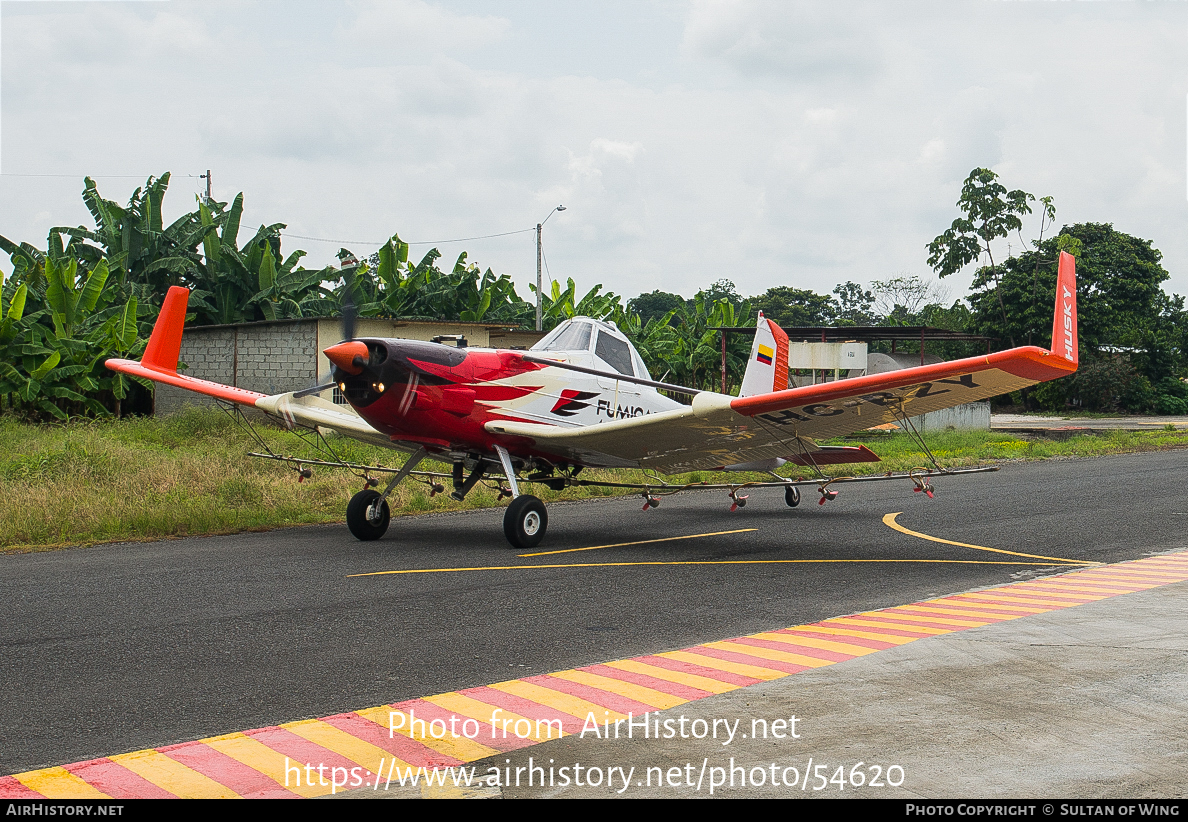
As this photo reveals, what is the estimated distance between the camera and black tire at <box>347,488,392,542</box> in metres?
11.5

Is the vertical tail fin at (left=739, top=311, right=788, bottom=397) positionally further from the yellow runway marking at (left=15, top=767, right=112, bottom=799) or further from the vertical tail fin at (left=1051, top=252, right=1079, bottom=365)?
the yellow runway marking at (left=15, top=767, right=112, bottom=799)

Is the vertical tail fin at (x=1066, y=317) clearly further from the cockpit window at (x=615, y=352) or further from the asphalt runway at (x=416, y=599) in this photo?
the cockpit window at (x=615, y=352)

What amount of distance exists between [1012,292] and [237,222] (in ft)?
143

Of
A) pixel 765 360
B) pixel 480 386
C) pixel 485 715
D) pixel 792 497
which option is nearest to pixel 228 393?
pixel 480 386

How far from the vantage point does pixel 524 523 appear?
35.4ft

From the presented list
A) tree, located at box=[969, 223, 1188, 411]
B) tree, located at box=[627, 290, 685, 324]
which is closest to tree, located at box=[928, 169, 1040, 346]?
tree, located at box=[969, 223, 1188, 411]

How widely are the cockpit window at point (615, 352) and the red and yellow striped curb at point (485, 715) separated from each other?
17.5 ft

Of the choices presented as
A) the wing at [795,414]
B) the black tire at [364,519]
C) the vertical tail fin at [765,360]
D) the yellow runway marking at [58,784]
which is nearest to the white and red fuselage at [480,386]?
the wing at [795,414]

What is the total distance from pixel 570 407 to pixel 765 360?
3788mm

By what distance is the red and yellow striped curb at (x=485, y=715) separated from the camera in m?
3.98

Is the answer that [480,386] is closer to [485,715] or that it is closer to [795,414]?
[795,414]

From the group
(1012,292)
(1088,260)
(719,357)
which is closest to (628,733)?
(719,357)

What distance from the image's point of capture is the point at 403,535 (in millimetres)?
12203

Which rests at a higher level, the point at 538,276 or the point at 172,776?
the point at 538,276
